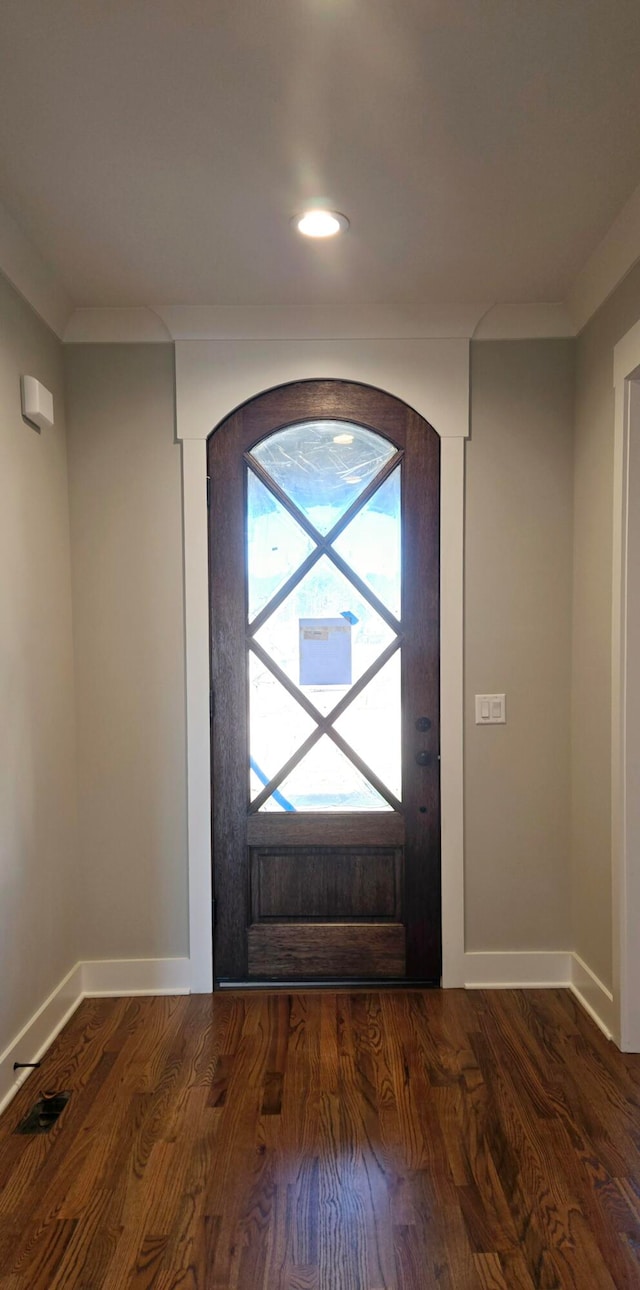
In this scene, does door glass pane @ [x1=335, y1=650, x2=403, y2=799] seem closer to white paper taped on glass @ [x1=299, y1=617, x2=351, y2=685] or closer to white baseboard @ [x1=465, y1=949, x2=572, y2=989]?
white paper taped on glass @ [x1=299, y1=617, x2=351, y2=685]

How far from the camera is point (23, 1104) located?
2.41 metres

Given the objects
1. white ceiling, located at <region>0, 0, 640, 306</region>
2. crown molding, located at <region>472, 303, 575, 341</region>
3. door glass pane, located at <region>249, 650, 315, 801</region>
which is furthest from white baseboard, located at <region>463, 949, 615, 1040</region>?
white ceiling, located at <region>0, 0, 640, 306</region>

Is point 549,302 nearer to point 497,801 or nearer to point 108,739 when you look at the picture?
point 497,801

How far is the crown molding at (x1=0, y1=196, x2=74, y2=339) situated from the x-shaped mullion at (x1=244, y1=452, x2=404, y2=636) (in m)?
0.83

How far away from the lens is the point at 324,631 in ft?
10.4

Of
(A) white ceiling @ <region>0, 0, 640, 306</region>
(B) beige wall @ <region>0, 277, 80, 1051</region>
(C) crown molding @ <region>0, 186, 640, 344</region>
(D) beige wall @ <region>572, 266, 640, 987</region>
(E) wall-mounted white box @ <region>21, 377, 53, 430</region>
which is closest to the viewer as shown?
(A) white ceiling @ <region>0, 0, 640, 306</region>

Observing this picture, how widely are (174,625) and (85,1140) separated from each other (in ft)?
5.57

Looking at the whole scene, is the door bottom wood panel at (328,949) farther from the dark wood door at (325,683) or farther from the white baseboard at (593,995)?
the white baseboard at (593,995)

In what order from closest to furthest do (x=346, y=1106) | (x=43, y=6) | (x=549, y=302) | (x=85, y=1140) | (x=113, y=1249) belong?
(x=43, y=6) < (x=113, y=1249) < (x=85, y=1140) < (x=346, y=1106) < (x=549, y=302)

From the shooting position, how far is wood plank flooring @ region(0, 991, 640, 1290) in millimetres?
1772

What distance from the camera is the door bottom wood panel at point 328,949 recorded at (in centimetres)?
319

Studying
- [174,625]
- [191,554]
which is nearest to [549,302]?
[191,554]

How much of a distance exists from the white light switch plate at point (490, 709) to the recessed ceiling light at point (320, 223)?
1.70 metres

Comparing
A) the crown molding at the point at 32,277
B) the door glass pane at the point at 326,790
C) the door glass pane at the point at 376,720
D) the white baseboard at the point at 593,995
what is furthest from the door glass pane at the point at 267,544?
the white baseboard at the point at 593,995
